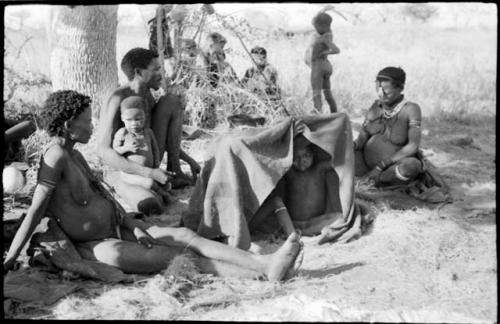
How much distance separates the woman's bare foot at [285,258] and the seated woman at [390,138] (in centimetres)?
225

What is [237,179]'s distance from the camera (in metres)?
4.62

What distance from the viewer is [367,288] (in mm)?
3904

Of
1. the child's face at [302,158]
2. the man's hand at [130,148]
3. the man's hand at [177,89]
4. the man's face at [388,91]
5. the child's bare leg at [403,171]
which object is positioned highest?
the man's face at [388,91]

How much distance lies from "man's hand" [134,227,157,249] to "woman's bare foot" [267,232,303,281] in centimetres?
81

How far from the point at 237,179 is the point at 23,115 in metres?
4.14

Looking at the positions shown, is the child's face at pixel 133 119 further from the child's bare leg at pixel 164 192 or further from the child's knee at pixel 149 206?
the child's knee at pixel 149 206

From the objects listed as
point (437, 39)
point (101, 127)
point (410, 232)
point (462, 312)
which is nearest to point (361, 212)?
point (410, 232)

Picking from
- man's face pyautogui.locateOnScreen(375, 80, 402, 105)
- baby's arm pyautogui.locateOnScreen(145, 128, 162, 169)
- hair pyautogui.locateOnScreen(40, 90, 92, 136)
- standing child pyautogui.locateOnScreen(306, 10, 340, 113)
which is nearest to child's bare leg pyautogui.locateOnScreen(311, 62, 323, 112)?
standing child pyautogui.locateOnScreen(306, 10, 340, 113)

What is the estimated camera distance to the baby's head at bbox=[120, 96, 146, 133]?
555cm

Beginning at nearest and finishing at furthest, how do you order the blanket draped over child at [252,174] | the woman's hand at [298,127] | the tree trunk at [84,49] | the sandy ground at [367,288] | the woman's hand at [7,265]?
the sandy ground at [367,288] < the woman's hand at [7,265] < the blanket draped over child at [252,174] < the woman's hand at [298,127] < the tree trunk at [84,49]

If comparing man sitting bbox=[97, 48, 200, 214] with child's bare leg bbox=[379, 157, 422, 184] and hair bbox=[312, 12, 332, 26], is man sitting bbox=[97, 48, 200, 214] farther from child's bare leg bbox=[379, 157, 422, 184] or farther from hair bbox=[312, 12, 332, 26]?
hair bbox=[312, 12, 332, 26]

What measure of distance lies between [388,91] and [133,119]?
93.0 inches

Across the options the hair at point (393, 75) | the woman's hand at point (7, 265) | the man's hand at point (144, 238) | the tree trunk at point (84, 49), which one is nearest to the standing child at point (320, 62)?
the tree trunk at point (84, 49)

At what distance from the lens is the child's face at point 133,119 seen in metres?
5.55
